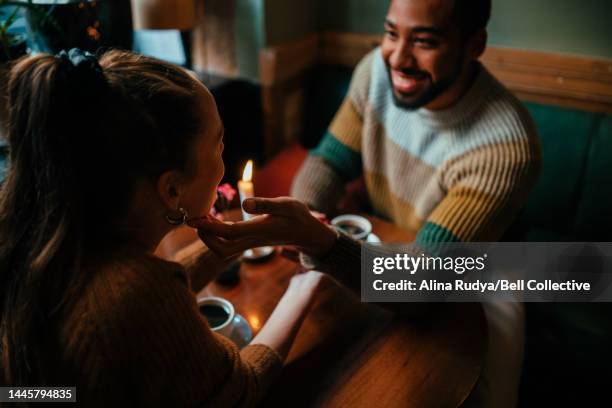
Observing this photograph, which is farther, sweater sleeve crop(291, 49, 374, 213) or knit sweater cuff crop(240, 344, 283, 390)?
sweater sleeve crop(291, 49, 374, 213)

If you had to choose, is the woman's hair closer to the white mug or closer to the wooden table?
the white mug

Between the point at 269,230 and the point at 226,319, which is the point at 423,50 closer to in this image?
the point at 269,230

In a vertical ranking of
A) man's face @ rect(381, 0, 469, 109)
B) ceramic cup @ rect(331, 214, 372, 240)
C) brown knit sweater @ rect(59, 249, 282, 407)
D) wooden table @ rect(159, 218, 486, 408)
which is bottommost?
wooden table @ rect(159, 218, 486, 408)

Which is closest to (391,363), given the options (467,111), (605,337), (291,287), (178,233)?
(291,287)

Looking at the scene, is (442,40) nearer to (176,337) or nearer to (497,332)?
(497,332)

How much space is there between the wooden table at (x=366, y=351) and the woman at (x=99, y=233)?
237mm

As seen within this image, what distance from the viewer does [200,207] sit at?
1.03 metres

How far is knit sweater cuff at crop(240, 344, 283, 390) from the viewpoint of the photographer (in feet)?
3.42

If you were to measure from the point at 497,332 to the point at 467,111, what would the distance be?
71 centimetres

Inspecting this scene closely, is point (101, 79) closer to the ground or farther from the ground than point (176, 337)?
farther from the ground

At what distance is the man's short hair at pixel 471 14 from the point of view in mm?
1539

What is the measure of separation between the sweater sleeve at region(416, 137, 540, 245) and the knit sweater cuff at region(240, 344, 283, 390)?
2.11ft

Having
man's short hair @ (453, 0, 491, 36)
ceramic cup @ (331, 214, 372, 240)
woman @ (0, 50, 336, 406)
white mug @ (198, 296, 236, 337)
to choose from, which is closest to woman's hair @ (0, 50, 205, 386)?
woman @ (0, 50, 336, 406)

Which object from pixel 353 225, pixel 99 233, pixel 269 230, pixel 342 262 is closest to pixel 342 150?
pixel 353 225
